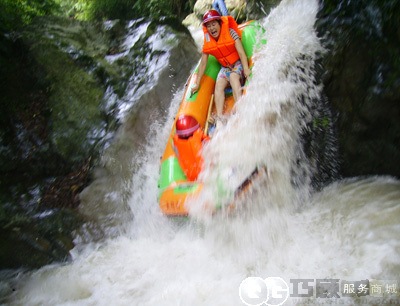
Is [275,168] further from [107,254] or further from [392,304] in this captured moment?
[107,254]

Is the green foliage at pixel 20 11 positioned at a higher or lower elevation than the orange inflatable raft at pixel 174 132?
higher

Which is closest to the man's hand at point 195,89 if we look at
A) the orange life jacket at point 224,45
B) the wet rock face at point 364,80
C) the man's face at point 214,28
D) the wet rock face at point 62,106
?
the orange life jacket at point 224,45

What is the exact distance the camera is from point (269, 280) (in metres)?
2.32

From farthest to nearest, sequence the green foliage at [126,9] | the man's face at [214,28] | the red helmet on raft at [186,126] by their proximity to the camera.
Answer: the green foliage at [126,9], the man's face at [214,28], the red helmet on raft at [186,126]

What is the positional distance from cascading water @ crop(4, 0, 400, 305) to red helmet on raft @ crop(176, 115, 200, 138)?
371mm

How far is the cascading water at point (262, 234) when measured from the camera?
2293 mm

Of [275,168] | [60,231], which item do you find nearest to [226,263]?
[275,168]

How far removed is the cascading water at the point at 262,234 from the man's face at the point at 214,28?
68 centimetres

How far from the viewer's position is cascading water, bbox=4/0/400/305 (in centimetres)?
229

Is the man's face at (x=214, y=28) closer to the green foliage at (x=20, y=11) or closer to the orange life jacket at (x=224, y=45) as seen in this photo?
the orange life jacket at (x=224, y=45)

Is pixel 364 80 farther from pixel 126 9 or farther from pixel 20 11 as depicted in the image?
pixel 126 9

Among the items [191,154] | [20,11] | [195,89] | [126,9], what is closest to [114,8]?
[126,9]

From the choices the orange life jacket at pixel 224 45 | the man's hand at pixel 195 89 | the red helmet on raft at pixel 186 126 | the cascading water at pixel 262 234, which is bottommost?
the cascading water at pixel 262 234

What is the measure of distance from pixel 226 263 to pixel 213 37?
9.19 ft
